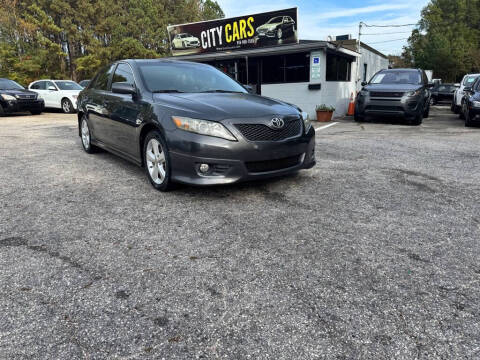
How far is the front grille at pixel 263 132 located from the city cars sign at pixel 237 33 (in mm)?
12400

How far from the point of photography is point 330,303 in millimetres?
1981

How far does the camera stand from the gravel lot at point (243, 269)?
1702mm

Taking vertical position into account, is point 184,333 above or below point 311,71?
below

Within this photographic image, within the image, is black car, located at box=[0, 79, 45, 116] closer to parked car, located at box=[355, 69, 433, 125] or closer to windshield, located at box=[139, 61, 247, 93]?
windshield, located at box=[139, 61, 247, 93]

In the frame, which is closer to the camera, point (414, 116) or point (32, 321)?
point (32, 321)

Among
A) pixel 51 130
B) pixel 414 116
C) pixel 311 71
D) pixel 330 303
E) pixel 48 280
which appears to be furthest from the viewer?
pixel 311 71

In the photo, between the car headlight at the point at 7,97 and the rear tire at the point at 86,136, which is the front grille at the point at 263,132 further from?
the car headlight at the point at 7,97

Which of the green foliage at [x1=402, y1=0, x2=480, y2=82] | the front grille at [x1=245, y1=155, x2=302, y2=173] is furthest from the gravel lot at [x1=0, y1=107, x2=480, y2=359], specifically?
the green foliage at [x1=402, y1=0, x2=480, y2=82]

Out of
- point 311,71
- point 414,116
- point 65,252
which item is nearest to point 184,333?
point 65,252

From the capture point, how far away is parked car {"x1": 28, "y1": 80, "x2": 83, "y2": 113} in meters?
15.8

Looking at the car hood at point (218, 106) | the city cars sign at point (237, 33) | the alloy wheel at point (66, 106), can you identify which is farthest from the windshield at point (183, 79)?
the alloy wheel at point (66, 106)

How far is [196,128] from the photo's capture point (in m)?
3.53

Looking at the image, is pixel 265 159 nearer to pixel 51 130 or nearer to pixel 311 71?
pixel 51 130

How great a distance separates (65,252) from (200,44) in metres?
17.4
